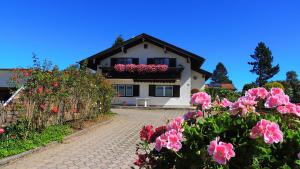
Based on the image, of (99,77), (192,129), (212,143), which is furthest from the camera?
(99,77)

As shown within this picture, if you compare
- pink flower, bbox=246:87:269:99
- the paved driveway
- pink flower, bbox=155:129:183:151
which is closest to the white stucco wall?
the paved driveway

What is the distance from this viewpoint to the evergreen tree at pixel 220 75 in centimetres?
12662

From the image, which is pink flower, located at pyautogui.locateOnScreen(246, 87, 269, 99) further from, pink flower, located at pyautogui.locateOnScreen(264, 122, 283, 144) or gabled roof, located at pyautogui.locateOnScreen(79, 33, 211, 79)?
gabled roof, located at pyautogui.locateOnScreen(79, 33, 211, 79)

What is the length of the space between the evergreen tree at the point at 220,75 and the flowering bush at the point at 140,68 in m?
91.2

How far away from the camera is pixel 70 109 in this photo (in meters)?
15.9

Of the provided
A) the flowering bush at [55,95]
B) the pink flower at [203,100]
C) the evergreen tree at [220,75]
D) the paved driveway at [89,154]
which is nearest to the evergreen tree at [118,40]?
the flowering bush at [55,95]

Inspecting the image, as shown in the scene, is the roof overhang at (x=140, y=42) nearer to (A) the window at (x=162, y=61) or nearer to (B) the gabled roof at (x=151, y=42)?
(B) the gabled roof at (x=151, y=42)

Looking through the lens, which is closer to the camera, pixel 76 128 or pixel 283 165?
pixel 283 165

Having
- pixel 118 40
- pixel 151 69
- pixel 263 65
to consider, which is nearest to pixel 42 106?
pixel 151 69

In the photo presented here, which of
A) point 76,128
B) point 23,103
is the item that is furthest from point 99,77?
point 23,103

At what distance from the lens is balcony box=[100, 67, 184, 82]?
3681 cm

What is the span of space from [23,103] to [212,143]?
30.4 ft

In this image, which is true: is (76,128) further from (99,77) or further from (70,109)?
(99,77)

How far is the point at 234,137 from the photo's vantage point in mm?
3977
